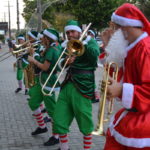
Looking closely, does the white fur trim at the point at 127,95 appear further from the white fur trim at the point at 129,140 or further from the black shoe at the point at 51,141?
the black shoe at the point at 51,141

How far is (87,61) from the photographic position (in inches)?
165

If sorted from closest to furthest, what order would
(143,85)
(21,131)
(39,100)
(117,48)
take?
(143,85)
(117,48)
(39,100)
(21,131)

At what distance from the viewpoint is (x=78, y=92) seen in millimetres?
4137

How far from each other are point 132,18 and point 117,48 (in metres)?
0.27

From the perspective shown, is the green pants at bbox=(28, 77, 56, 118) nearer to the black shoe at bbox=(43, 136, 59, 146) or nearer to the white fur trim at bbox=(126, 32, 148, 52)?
the black shoe at bbox=(43, 136, 59, 146)

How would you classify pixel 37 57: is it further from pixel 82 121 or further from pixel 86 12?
pixel 86 12

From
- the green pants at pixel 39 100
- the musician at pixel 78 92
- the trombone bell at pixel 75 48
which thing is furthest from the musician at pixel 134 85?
the green pants at pixel 39 100

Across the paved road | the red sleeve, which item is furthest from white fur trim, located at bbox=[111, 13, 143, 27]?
the paved road

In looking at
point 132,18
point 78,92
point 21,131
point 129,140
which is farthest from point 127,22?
point 21,131

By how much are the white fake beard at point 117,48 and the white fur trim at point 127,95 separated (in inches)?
11.6

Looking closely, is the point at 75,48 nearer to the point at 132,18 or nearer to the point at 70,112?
the point at 70,112

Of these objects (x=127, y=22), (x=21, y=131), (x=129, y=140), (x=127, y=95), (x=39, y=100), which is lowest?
(x=21, y=131)

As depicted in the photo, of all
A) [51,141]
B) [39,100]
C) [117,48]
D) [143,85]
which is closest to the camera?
[143,85]

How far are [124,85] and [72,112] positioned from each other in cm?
188
